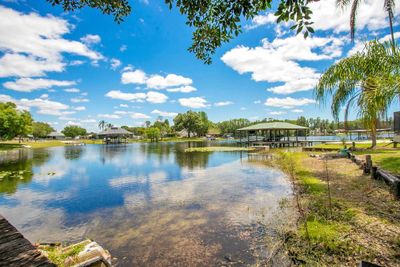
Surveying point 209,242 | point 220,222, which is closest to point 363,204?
point 220,222

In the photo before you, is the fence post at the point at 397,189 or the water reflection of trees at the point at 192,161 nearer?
the fence post at the point at 397,189

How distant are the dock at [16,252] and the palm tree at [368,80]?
6.84 meters

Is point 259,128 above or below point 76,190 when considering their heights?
above

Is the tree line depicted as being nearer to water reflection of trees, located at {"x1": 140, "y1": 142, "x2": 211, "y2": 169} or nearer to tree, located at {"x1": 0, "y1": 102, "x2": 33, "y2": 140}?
tree, located at {"x1": 0, "y1": 102, "x2": 33, "y2": 140}

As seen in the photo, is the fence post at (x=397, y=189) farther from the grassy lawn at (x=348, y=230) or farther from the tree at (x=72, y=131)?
the tree at (x=72, y=131)

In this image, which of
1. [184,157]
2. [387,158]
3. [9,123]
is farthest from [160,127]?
[387,158]

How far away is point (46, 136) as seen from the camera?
4087 inches

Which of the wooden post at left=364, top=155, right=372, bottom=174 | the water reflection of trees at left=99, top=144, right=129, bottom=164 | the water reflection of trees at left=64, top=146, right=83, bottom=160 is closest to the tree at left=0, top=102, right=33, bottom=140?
the water reflection of trees at left=64, top=146, right=83, bottom=160

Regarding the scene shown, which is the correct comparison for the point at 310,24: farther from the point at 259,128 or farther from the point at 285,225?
the point at 259,128

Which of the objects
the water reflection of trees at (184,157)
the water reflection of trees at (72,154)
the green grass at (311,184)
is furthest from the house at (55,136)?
the green grass at (311,184)

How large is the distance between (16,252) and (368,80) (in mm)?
9070

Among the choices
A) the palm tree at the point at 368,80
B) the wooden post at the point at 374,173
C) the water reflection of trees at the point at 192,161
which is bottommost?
the water reflection of trees at the point at 192,161

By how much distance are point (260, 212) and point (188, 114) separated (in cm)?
8049

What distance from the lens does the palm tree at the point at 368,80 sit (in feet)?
17.4
